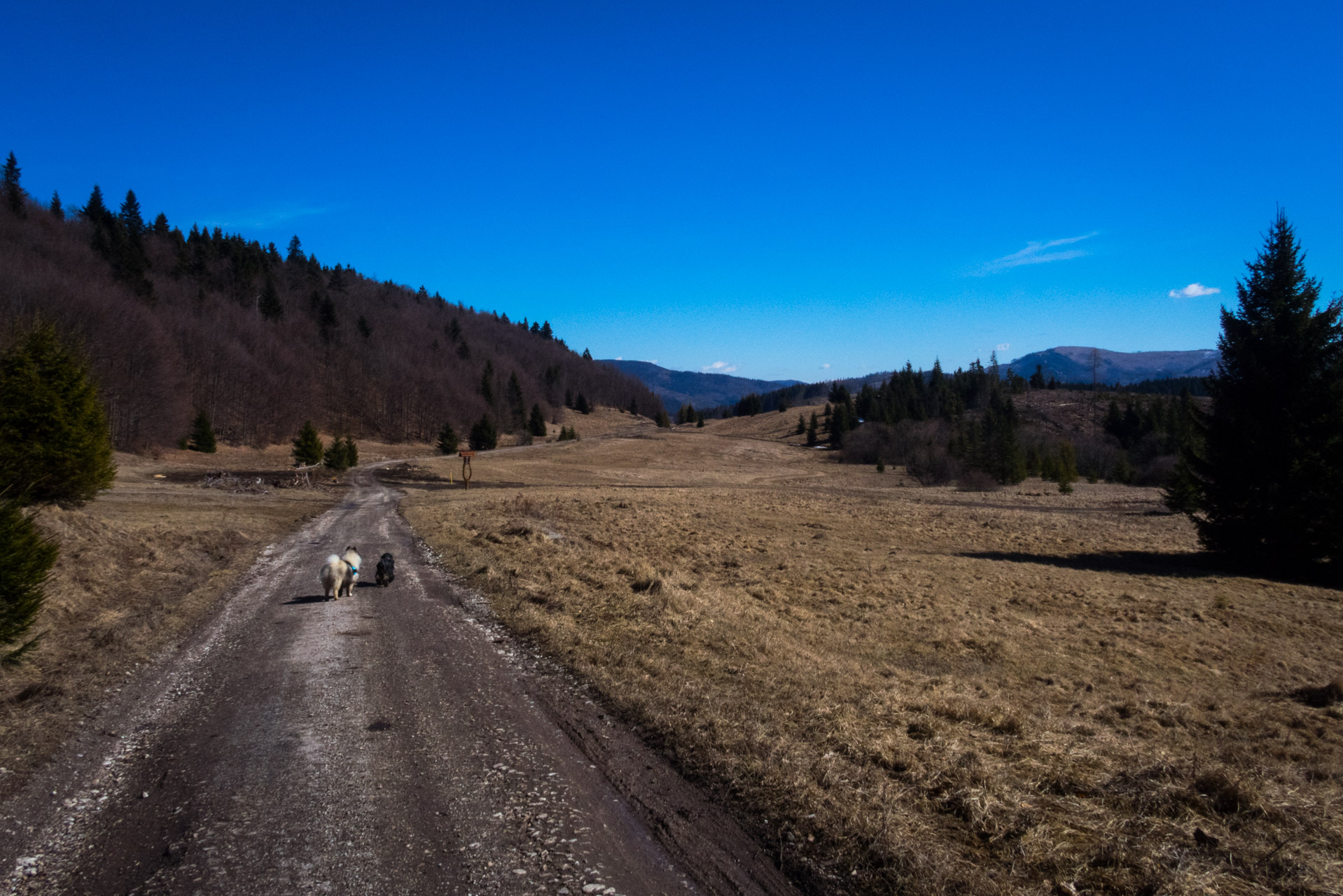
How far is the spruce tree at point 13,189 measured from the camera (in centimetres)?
9756

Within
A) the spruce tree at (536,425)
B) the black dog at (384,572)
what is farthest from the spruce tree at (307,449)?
the spruce tree at (536,425)

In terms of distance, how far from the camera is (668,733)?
21.1ft

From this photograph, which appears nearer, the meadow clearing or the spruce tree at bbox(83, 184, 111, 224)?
the meadow clearing

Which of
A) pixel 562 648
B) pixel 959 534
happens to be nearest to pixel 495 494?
pixel 959 534

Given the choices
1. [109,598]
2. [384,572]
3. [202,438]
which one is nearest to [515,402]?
[202,438]

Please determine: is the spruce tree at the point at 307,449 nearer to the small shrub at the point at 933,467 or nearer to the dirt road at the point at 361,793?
the dirt road at the point at 361,793

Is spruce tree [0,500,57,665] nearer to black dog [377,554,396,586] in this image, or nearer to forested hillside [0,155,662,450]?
black dog [377,554,396,586]

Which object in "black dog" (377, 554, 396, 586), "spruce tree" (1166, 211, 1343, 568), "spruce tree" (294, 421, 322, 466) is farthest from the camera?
"spruce tree" (294, 421, 322, 466)

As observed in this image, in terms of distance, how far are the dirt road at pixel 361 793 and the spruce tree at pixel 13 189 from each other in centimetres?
13245

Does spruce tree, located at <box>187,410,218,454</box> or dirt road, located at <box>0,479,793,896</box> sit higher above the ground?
spruce tree, located at <box>187,410,218,454</box>

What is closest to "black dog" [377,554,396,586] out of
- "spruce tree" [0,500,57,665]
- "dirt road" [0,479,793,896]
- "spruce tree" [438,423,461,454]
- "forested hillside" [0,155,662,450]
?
"dirt road" [0,479,793,896]

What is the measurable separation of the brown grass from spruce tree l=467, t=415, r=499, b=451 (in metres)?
67.3

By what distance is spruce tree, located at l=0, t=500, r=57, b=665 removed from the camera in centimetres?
739

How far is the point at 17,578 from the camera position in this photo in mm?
7566
